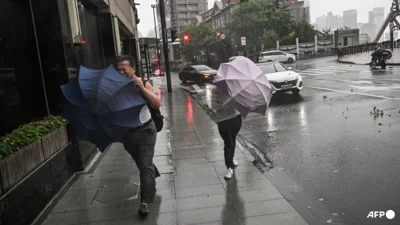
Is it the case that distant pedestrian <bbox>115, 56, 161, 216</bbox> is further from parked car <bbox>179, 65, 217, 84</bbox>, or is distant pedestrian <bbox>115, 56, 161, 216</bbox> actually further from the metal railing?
the metal railing

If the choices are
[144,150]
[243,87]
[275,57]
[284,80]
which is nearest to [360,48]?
[275,57]

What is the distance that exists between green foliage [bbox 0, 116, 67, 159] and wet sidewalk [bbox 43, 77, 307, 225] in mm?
922

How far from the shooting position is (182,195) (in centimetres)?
462

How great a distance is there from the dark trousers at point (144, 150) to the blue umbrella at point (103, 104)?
138mm

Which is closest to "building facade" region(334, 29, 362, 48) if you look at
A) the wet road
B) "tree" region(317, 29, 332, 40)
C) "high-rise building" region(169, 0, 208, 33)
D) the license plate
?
"tree" region(317, 29, 332, 40)

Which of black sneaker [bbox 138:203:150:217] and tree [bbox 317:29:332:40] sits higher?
tree [bbox 317:29:332:40]

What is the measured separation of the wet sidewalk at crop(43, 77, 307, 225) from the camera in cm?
393

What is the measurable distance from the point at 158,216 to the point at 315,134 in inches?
193

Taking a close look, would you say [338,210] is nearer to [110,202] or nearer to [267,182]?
[267,182]

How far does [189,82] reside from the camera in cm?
2761

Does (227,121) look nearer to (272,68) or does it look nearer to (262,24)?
(272,68)

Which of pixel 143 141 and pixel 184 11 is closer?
pixel 143 141

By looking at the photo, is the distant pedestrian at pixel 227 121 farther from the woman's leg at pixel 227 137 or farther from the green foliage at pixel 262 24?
the green foliage at pixel 262 24

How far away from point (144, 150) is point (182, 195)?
3.27 feet
